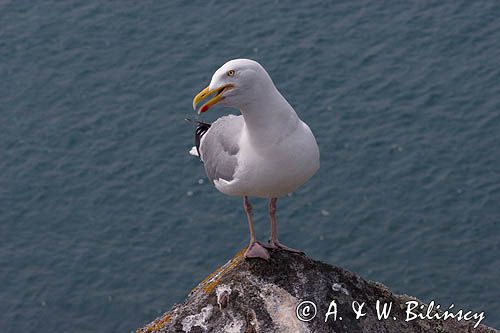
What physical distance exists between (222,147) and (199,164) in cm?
2918

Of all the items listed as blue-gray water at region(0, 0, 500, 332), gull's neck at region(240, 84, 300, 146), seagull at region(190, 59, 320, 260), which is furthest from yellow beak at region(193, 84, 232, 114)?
blue-gray water at region(0, 0, 500, 332)

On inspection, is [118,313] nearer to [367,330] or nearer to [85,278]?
[85,278]

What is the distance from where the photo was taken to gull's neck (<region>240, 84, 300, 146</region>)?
12.3 metres

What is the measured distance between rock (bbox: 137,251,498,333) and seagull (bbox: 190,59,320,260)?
0.37 meters

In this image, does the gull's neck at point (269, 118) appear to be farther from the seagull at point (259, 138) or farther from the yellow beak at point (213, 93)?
the yellow beak at point (213, 93)

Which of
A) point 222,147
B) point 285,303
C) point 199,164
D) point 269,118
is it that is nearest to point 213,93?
point 269,118

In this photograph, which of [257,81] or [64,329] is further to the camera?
[64,329]

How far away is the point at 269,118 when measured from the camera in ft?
40.8

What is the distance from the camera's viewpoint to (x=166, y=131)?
145ft

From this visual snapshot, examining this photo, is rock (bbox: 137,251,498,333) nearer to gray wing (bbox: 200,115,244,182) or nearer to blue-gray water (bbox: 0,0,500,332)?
gray wing (bbox: 200,115,244,182)

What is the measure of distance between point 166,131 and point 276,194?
3161cm

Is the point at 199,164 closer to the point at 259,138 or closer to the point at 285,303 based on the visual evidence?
the point at 259,138

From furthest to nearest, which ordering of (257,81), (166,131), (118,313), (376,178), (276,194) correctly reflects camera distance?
(166,131)
(376,178)
(118,313)
(276,194)
(257,81)

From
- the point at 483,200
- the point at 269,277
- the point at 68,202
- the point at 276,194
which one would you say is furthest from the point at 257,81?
the point at 68,202
